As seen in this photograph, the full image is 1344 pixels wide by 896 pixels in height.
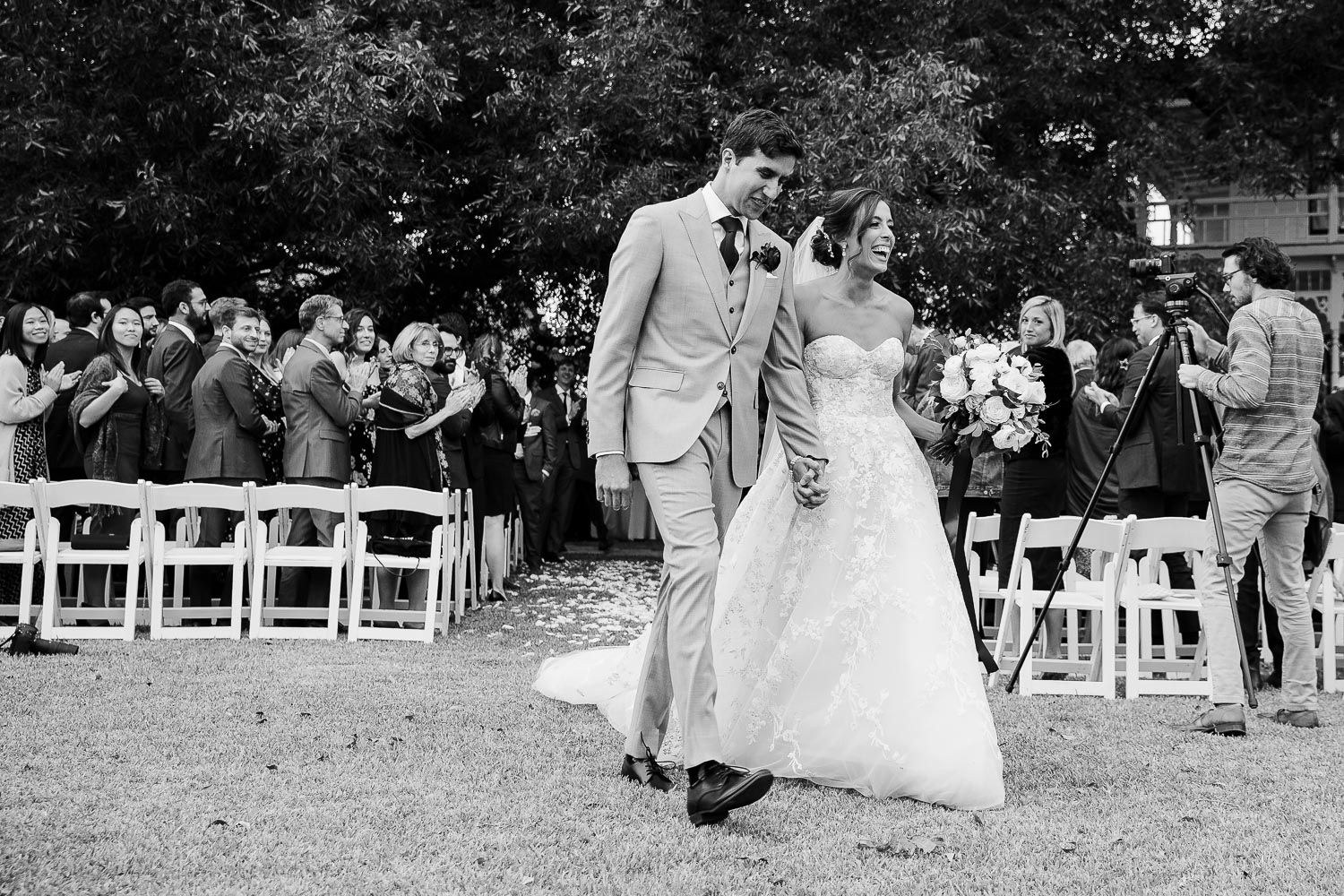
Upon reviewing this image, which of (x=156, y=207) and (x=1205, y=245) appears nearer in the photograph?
(x=156, y=207)


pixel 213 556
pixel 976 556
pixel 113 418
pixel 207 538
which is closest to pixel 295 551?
pixel 213 556

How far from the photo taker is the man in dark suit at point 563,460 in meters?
15.4

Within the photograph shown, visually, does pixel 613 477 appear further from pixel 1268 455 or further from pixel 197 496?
pixel 197 496

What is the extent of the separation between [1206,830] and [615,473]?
7.01ft

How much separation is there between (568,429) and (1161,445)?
323 inches

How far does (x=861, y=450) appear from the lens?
5254mm

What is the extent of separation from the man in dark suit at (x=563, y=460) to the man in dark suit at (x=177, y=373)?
5520mm

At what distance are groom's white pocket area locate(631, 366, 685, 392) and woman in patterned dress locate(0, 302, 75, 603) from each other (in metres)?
5.88

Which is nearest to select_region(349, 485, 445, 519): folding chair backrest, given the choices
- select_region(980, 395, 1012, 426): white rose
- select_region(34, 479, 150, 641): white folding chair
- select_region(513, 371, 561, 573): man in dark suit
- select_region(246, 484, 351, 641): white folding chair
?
select_region(246, 484, 351, 641): white folding chair

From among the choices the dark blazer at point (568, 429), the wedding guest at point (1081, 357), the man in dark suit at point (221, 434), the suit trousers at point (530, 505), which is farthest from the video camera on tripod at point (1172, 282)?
the dark blazer at point (568, 429)

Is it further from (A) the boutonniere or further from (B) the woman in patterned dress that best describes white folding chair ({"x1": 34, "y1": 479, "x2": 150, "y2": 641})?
(A) the boutonniere

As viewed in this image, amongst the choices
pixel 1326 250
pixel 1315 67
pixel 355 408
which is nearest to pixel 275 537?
pixel 355 408

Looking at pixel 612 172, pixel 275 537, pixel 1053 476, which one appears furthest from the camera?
pixel 612 172

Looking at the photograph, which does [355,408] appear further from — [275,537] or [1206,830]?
[1206,830]
